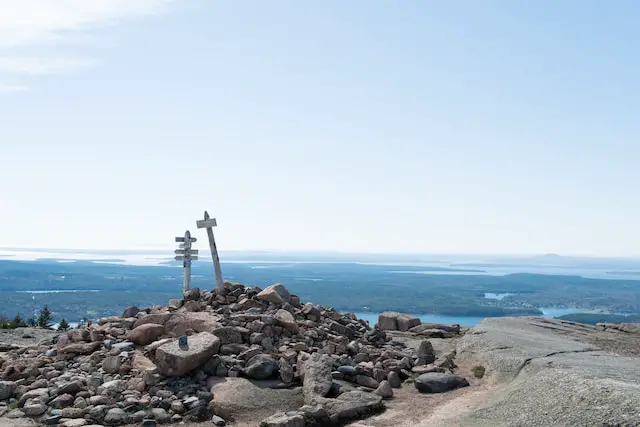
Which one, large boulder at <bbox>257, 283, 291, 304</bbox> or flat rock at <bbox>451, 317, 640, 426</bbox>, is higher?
large boulder at <bbox>257, 283, 291, 304</bbox>

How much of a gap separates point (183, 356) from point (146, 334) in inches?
100

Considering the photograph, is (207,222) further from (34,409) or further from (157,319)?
(34,409)

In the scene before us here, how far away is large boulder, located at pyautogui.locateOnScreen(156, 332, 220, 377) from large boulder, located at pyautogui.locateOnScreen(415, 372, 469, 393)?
4.40 m

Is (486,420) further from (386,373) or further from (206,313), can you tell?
(206,313)

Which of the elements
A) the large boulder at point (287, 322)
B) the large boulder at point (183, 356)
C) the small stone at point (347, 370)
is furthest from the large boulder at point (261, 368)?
the large boulder at point (287, 322)

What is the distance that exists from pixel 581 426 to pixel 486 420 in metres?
1.47

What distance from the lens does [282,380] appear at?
11.7m

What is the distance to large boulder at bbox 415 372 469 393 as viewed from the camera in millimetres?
11656

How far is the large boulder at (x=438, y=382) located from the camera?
11.7 meters

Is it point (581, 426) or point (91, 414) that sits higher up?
point (581, 426)

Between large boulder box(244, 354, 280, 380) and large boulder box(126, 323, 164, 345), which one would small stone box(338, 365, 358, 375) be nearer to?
large boulder box(244, 354, 280, 380)

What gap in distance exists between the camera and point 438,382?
462 inches

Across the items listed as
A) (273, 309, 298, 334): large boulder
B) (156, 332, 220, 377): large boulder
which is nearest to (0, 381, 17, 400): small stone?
(156, 332, 220, 377): large boulder

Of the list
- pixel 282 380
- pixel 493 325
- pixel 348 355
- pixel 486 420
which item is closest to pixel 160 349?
pixel 282 380
